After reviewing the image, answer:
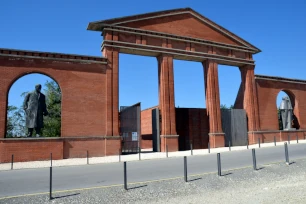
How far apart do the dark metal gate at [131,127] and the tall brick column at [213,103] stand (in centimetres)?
728

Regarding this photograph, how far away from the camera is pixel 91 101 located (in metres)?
21.3

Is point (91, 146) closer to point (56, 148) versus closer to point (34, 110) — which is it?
point (56, 148)

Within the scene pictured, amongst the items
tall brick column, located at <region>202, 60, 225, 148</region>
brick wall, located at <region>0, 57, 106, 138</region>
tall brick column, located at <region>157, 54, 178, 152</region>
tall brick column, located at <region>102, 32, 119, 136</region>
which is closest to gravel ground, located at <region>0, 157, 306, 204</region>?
tall brick column, located at <region>102, 32, 119, 136</region>

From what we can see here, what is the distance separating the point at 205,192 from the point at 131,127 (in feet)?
51.6

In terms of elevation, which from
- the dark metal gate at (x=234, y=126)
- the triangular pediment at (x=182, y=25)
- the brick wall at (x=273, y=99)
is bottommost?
the dark metal gate at (x=234, y=126)

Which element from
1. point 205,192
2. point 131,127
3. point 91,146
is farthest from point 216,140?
point 205,192

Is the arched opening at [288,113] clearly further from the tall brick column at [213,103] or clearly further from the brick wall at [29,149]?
the brick wall at [29,149]

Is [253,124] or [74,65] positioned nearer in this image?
[74,65]

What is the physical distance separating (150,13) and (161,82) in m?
6.39

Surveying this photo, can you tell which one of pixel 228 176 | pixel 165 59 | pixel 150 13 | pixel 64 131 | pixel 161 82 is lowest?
pixel 228 176

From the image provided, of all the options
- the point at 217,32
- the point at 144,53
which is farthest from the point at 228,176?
the point at 217,32

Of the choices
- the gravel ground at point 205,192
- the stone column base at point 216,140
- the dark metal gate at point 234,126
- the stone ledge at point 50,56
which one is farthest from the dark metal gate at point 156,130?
the gravel ground at point 205,192

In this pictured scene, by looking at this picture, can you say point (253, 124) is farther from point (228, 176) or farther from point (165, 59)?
point (228, 176)

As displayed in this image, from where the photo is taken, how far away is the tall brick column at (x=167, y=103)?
23719 mm
